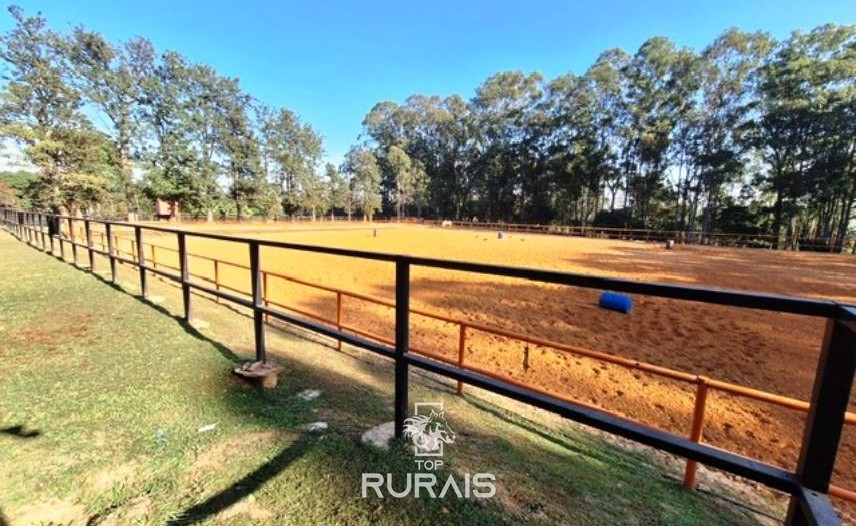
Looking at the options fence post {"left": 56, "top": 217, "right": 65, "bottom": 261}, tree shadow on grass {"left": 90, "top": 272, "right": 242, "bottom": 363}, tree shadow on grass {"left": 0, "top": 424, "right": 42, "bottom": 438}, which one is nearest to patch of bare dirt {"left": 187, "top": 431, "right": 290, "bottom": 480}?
tree shadow on grass {"left": 0, "top": 424, "right": 42, "bottom": 438}

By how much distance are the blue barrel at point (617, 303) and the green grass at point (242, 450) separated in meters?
6.19

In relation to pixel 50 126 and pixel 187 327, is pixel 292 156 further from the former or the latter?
pixel 187 327

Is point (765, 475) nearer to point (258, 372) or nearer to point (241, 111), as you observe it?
point (258, 372)

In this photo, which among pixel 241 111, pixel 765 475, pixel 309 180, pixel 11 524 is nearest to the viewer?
pixel 765 475

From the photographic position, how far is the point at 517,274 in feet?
5.32

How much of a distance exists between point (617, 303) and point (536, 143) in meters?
44.9

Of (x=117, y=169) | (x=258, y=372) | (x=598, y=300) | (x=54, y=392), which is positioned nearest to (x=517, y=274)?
(x=258, y=372)

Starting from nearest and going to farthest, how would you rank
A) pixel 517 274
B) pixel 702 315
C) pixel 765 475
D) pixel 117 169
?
pixel 765 475
pixel 517 274
pixel 702 315
pixel 117 169

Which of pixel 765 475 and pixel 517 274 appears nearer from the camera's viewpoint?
pixel 765 475

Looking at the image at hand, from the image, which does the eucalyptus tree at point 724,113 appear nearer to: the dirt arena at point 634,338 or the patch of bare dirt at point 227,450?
the dirt arena at point 634,338

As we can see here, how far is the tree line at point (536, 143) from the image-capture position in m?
26.4

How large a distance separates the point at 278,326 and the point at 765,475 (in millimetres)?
5151

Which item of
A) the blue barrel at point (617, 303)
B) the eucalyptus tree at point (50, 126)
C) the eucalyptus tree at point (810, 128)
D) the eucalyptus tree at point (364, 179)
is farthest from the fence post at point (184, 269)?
the eucalyptus tree at point (364, 179)

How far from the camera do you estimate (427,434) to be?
227 cm
